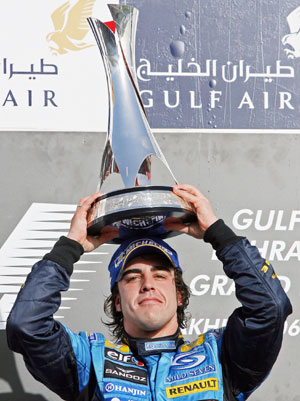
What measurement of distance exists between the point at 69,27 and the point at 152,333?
51.2 inches

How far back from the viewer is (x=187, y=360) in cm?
202

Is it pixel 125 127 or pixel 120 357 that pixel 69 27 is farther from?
pixel 120 357

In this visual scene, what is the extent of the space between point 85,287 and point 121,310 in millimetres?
454

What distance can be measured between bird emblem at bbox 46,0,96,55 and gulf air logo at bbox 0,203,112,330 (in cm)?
64

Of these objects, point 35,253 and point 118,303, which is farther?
point 35,253

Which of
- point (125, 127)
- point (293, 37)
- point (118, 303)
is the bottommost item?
point (118, 303)

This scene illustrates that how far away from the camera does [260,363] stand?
1959 mm

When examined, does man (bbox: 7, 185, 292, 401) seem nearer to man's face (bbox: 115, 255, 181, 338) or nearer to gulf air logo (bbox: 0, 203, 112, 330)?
man's face (bbox: 115, 255, 181, 338)

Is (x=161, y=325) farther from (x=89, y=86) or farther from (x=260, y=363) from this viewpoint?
(x=89, y=86)

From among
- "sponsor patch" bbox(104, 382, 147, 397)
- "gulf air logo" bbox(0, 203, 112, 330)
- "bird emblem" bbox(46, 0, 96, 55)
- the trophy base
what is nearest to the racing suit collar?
"sponsor patch" bbox(104, 382, 147, 397)

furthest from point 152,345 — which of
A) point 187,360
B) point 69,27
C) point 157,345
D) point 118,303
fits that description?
point 69,27

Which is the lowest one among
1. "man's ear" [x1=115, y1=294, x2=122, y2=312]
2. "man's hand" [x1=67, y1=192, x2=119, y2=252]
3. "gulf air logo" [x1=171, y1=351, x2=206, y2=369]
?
"gulf air logo" [x1=171, y1=351, x2=206, y2=369]

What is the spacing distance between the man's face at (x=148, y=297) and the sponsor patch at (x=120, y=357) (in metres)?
0.07

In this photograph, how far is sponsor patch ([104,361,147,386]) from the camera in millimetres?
1956
